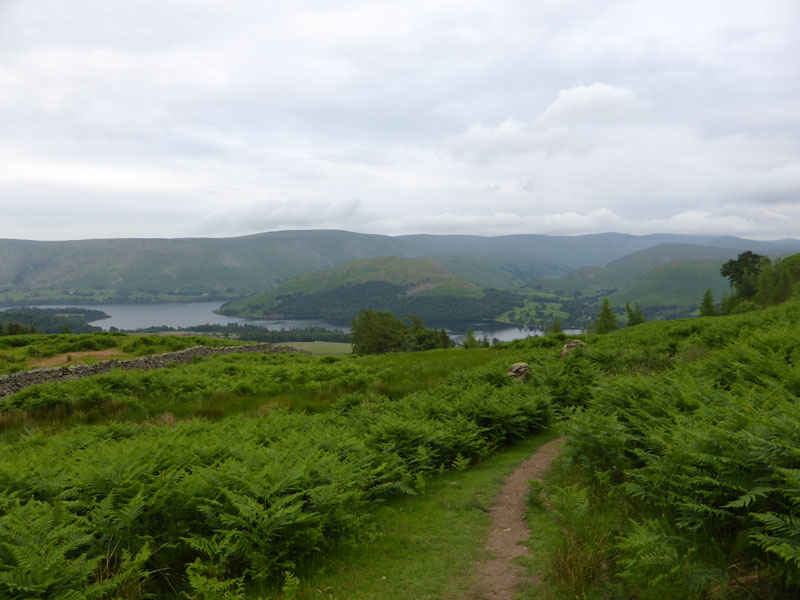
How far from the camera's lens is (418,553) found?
6141 millimetres

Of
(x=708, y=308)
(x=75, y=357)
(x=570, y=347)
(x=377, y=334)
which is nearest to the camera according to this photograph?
(x=570, y=347)

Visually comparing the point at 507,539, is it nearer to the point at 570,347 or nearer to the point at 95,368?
the point at 570,347

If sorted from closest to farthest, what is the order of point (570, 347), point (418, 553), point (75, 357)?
point (418, 553) → point (570, 347) → point (75, 357)

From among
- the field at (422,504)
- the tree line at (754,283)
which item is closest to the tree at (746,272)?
the tree line at (754,283)

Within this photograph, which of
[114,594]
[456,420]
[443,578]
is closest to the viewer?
[114,594]

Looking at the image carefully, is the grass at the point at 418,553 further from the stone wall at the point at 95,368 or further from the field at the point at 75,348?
the field at the point at 75,348

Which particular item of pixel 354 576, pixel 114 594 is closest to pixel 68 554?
pixel 114 594

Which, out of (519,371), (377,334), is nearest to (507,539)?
(519,371)

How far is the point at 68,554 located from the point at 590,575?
6361 mm

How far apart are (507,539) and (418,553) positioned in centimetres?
141

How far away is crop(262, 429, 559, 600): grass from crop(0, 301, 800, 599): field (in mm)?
33

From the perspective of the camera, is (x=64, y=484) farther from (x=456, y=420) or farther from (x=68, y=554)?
(x=456, y=420)

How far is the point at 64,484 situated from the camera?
6.54 metres

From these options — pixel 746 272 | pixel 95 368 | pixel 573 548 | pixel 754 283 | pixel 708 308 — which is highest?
pixel 746 272
